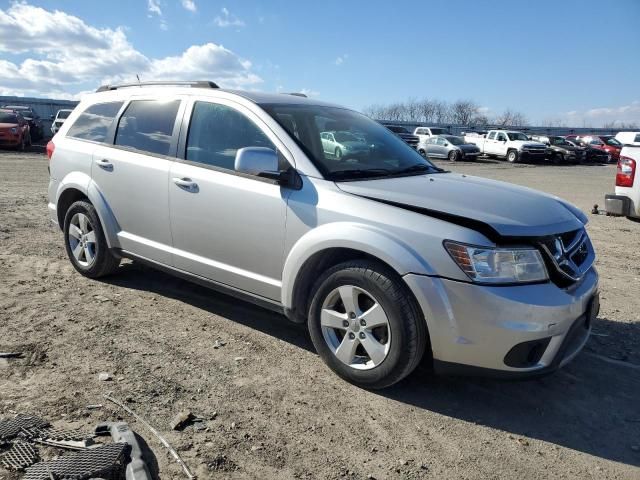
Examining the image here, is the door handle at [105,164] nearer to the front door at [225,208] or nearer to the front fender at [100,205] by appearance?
the front fender at [100,205]

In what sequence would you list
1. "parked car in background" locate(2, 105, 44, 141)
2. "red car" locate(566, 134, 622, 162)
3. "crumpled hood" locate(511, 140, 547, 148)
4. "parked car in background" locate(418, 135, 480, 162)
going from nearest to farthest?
"parked car in background" locate(2, 105, 44, 141), "parked car in background" locate(418, 135, 480, 162), "crumpled hood" locate(511, 140, 547, 148), "red car" locate(566, 134, 622, 162)

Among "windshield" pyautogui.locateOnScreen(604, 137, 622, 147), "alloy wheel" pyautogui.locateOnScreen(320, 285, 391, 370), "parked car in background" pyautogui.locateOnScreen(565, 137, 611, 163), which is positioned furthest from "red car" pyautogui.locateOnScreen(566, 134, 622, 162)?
"alloy wheel" pyautogui.locateOnScreen(320, 285, 391, 370)

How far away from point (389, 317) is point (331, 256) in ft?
2.00

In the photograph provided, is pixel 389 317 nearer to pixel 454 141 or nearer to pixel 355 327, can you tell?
pixel 355 327

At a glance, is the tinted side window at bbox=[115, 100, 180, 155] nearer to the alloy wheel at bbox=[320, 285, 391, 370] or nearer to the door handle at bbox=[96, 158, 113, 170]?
the door handle at bbox=[96, 158, 113, 170]

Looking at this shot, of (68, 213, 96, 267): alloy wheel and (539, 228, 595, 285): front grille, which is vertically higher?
(539, 228, 595, 285): front grille

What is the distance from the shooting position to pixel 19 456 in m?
2.62

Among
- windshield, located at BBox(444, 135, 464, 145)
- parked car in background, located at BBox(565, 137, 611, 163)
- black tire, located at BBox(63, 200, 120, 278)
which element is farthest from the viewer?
parked car in background, located at BBox(565, 137, 611, 163)

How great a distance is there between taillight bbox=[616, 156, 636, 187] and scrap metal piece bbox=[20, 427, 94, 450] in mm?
7020

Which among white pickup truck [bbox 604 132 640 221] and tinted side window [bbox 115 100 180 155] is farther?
white pickup truck [bbox 604 132 640 221]

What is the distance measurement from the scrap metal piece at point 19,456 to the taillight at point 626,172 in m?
7.27

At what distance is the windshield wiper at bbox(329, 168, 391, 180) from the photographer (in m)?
3.66

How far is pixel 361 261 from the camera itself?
336 centimetres

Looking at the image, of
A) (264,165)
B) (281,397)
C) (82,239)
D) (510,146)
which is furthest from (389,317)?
(510,146)
